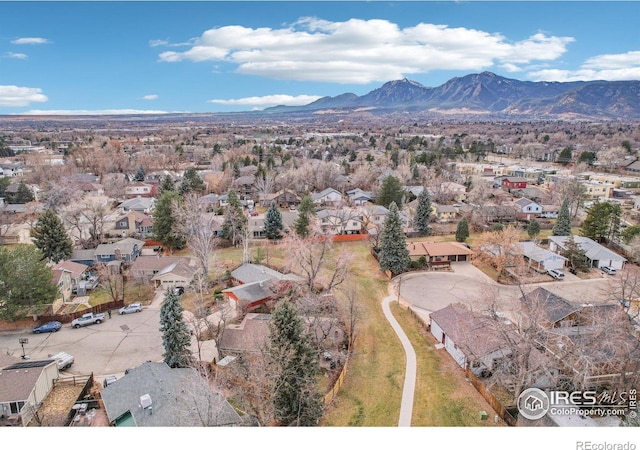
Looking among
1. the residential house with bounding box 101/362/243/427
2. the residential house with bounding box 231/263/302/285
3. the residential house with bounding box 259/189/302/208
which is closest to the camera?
the residential house with bounding box 101/362/243/427

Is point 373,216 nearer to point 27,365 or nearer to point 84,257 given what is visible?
point 84,257

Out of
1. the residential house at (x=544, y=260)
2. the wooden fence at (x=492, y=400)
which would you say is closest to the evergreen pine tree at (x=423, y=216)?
the residential house at (x=544, y=260)

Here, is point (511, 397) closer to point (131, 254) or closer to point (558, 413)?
point (558, 413)

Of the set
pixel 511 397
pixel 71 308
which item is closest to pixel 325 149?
pixel 71 308

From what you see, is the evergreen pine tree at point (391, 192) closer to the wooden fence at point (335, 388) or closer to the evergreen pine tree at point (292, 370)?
the wooden fence at point (335, 388)

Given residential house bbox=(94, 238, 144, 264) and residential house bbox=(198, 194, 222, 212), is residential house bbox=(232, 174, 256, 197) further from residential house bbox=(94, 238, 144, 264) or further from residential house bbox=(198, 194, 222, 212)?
residential house bbox=(94, 238, 144, 264)

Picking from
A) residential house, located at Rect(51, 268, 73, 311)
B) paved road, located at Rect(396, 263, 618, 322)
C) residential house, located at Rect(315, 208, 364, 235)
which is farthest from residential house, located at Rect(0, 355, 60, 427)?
residential house, located at Rect(315, 208, 364, 235)

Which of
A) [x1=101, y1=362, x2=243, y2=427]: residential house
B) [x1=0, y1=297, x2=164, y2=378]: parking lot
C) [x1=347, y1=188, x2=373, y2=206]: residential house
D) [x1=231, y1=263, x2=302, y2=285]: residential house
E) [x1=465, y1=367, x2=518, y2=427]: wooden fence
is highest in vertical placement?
[x1=347, y1=188, x2=373, y2=206]: residential house
